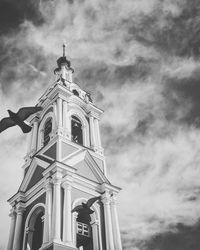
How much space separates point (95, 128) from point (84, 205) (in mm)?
8477

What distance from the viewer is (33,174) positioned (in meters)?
19.7

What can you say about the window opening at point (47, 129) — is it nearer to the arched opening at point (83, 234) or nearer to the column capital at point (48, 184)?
the column capital at point (48, 184)

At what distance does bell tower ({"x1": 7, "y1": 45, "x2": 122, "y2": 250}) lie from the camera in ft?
52.9

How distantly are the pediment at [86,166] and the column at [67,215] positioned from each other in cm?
188

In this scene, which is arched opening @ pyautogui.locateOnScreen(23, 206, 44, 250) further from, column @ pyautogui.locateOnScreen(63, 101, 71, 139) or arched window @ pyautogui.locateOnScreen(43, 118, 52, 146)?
arched window @ pyautogui.locateOnScreen(43, 118, 52, 146)

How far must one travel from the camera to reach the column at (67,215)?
1523 cm

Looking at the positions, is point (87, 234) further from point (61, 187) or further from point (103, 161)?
point (103, 161)

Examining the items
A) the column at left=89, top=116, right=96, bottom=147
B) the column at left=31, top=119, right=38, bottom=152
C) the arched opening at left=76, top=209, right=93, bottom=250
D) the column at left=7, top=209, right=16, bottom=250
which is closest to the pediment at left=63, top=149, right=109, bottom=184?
the column at left=89, top=116, right=96, bottom=147

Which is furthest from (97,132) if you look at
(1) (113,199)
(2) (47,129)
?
(1) (113,199)

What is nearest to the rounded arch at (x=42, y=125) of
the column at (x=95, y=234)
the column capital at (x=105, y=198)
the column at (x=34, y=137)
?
the column at (x=34, y=137)

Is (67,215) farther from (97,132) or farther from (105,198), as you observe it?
(97,132)

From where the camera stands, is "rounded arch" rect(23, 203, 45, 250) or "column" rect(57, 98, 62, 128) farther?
"column" rect(57, 98, 62, 128)

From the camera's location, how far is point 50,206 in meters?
16.4

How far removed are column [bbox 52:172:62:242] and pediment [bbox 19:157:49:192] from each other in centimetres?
199
